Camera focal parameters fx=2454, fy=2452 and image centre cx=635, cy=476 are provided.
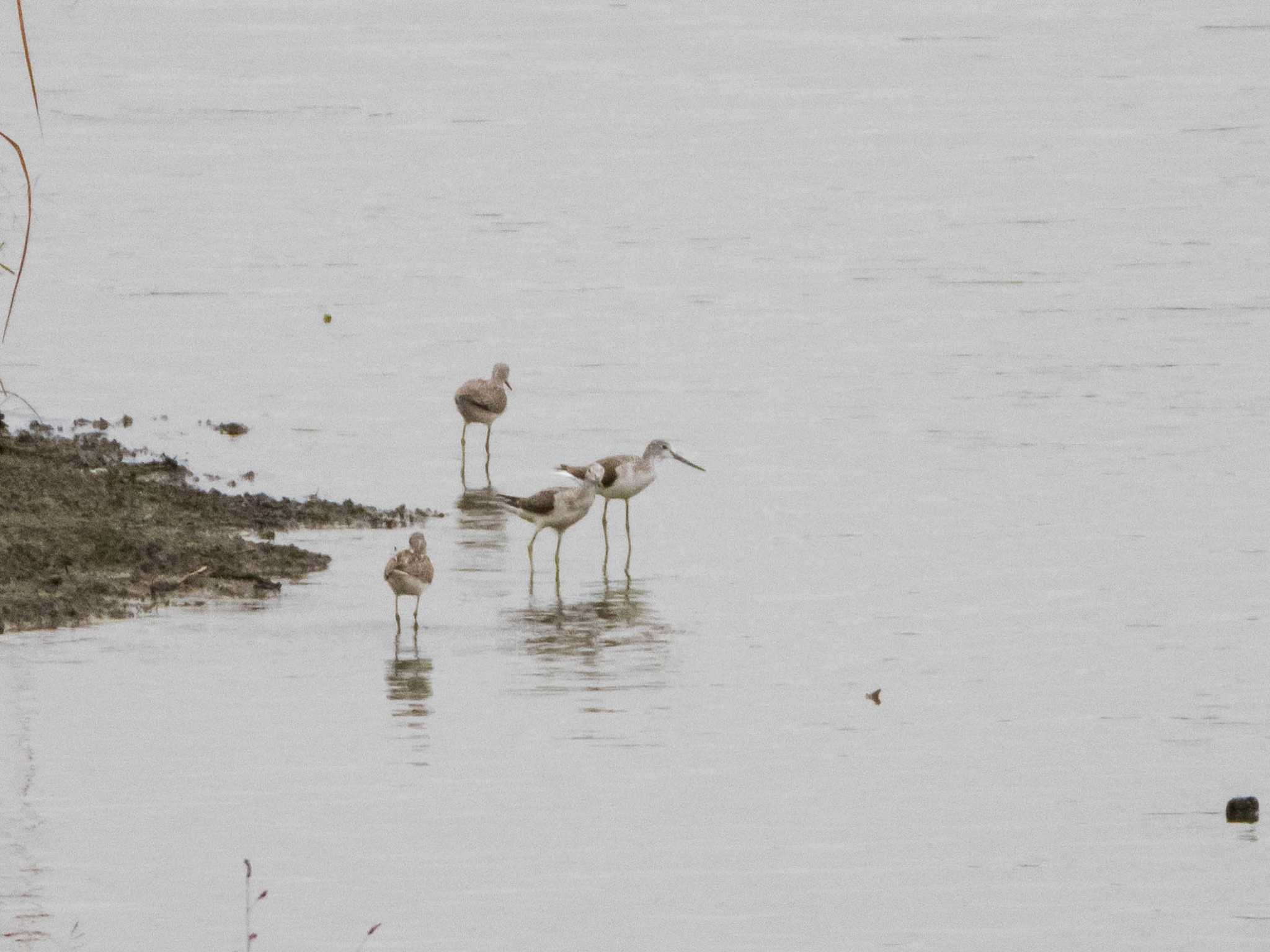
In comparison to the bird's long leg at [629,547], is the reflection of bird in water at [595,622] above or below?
below

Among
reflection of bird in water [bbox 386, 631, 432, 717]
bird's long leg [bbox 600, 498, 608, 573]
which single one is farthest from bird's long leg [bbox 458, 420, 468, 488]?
reflection of bird in water [bbox 386, 631, 432, 717]

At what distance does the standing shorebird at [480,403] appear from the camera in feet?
63.1

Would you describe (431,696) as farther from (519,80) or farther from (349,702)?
(519,80)

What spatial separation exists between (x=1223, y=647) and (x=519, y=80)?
3340cm

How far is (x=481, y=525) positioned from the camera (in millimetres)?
17109

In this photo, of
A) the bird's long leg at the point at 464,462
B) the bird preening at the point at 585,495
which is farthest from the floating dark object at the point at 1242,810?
the bird's long leg at the point at 464,462

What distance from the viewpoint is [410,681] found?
12.5 m

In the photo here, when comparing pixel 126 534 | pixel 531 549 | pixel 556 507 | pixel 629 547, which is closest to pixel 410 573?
pixel 126 534

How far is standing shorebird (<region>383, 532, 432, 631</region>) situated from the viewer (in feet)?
43.6

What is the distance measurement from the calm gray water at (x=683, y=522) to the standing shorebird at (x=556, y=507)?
1.37 feet

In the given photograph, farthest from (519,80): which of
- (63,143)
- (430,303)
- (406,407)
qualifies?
(406,407)

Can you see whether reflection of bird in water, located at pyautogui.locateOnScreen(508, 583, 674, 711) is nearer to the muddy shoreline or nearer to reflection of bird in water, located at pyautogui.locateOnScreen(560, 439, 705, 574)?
reflection of bird in water, located at pyautogui.locateOnScreen(560, 439, 705, 574)

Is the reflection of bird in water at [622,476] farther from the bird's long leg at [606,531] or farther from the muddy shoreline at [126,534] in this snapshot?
the muddy shoreline at [126,534]

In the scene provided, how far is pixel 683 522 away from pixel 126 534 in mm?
4504
